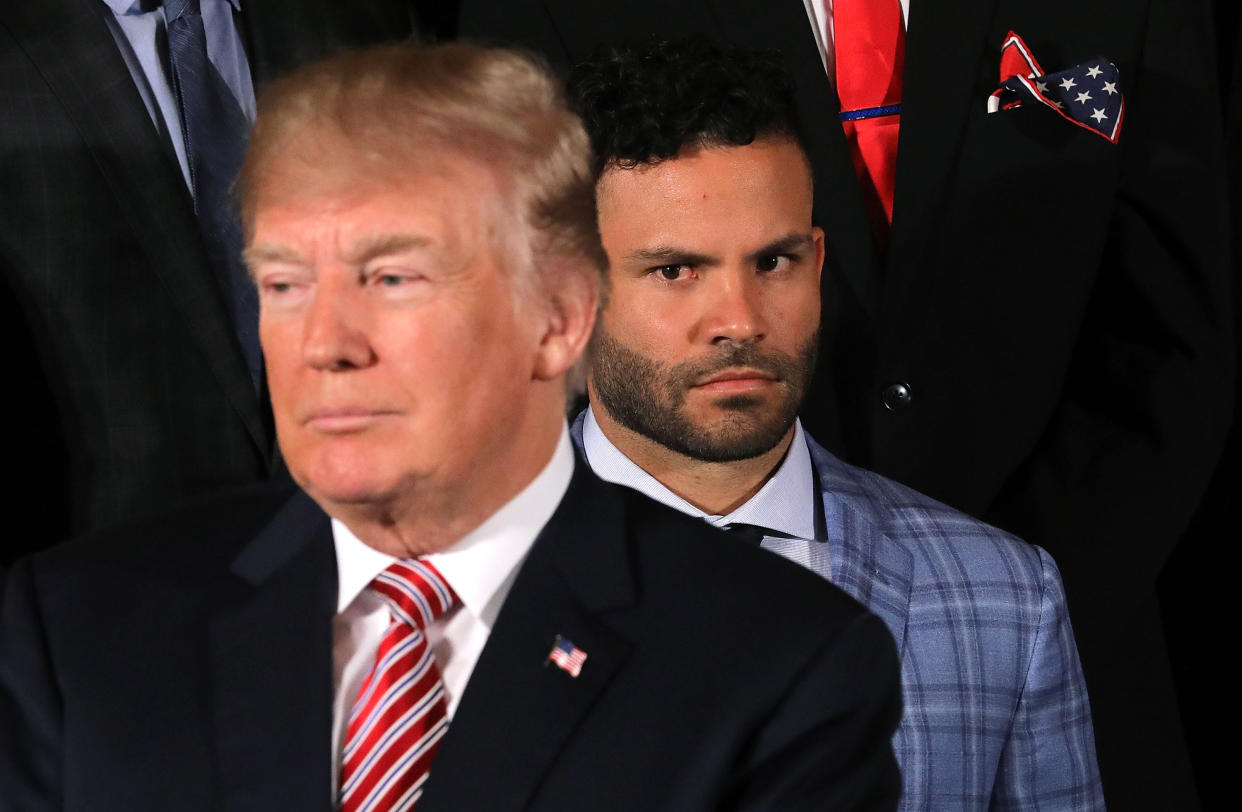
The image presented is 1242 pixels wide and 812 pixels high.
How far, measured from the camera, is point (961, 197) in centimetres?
142

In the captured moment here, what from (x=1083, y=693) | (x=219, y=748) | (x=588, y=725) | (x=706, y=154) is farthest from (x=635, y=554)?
(x=1083, y=693)

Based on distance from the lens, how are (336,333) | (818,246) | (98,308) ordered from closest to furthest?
(336,333) → (98,308) → (818,246)

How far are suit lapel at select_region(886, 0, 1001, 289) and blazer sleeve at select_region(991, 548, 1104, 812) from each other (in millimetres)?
270

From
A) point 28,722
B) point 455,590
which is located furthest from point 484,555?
point 28,722

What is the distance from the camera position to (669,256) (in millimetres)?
1220

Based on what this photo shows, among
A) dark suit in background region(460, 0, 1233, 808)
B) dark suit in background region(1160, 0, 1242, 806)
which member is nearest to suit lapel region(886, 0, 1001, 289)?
dark suit in background region(460, 0, 1233, 808)

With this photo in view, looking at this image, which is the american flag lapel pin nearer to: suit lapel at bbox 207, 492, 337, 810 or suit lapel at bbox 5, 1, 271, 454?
suit lapel at bbox 207, 492, 337, 810

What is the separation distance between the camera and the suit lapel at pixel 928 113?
1.38 m

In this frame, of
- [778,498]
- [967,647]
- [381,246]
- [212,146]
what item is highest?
[381,246]

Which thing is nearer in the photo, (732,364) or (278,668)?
(278,668)

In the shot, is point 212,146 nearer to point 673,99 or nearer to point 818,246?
point 673,99

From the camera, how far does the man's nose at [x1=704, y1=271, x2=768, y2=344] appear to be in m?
1.19

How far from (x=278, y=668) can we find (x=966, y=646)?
54cm

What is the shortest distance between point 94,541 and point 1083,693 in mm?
709
